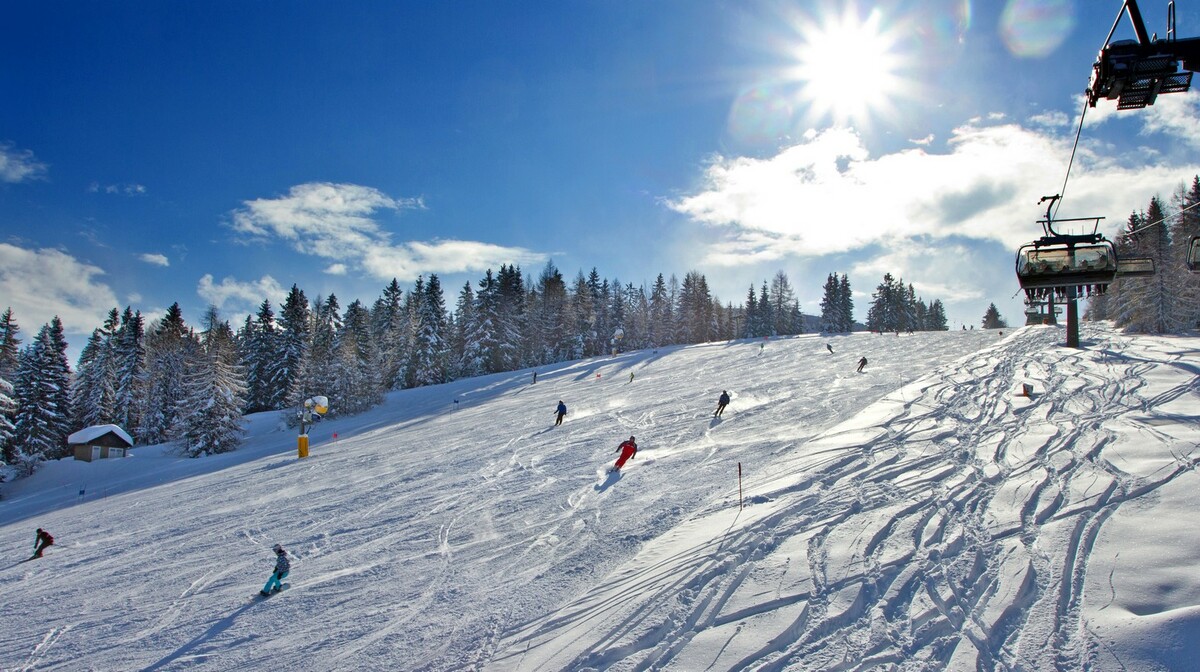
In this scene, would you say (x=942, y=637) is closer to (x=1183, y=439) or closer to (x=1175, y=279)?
(x=1183, y=439)

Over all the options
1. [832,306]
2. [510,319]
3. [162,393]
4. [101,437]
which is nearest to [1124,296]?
[832,306]

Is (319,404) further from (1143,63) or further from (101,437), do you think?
(101,437)

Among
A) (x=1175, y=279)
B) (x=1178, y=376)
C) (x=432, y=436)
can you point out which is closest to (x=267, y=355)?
(x=432, y=436)

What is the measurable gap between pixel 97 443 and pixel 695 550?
53030 millimetres

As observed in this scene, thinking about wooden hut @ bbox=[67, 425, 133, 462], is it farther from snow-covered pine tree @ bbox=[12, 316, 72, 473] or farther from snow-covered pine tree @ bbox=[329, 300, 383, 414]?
snow-covered pine tree @ bbox=[329, 300, 383, 414]

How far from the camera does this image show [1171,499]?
9.02 metres

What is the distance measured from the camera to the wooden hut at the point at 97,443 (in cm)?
4147

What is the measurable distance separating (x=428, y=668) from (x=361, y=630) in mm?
Result: 1870

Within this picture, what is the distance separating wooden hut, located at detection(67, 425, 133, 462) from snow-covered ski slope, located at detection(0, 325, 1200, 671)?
83.2 ft

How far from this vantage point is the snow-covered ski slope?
22.0 feet

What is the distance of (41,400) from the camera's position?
41.8m

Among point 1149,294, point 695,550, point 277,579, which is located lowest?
point 277,579

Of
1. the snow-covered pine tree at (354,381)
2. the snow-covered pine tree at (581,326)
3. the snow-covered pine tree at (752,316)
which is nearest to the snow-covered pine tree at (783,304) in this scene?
the snow-covered pine tree at (752,316)

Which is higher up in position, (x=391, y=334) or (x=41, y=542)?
(x=391, y=334)
